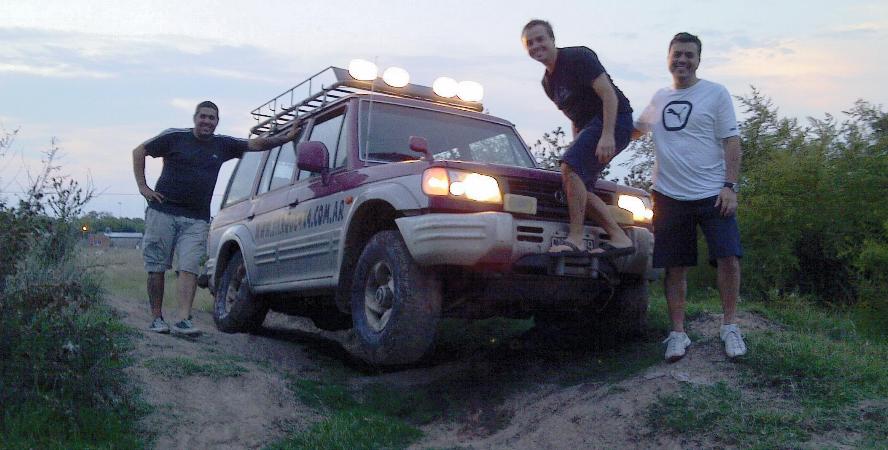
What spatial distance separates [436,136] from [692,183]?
2091 millimetres

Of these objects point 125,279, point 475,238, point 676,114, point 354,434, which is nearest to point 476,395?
point 354,434

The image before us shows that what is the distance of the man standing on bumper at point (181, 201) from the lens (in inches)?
263

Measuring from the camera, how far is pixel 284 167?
725cm

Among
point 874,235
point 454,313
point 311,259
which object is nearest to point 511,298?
point 454,313

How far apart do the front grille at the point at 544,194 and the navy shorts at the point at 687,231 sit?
560 millimetres

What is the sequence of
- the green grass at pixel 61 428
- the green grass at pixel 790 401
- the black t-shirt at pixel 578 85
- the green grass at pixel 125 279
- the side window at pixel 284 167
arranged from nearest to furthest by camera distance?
1. the green grass at pixel 790 401
2. the green grass at pixel 61 428
3. the black t-shirt at pixel 578 85
4. the side window at pixel 284 167
5. the green grass at pixel 125 279

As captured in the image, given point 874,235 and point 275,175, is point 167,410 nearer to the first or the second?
point 275,175

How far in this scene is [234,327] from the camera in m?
7.68

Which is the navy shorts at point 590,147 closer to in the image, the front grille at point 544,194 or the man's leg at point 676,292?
the front grille at point 544,194

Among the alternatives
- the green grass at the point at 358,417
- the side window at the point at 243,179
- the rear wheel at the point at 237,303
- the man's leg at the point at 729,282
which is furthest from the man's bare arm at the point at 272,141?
the man's leg at the point at 729,282

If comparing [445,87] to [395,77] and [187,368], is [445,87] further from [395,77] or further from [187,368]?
[187,368]

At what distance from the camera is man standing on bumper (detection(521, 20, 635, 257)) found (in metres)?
4.97

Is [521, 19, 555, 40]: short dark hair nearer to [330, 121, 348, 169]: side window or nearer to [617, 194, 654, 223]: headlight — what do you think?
[617, 194, 654, 223]: headlight

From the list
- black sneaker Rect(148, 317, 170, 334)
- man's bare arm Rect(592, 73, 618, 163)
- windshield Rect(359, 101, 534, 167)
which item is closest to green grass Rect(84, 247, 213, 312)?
black sneaker Rect(148, 317, 170, 334)
